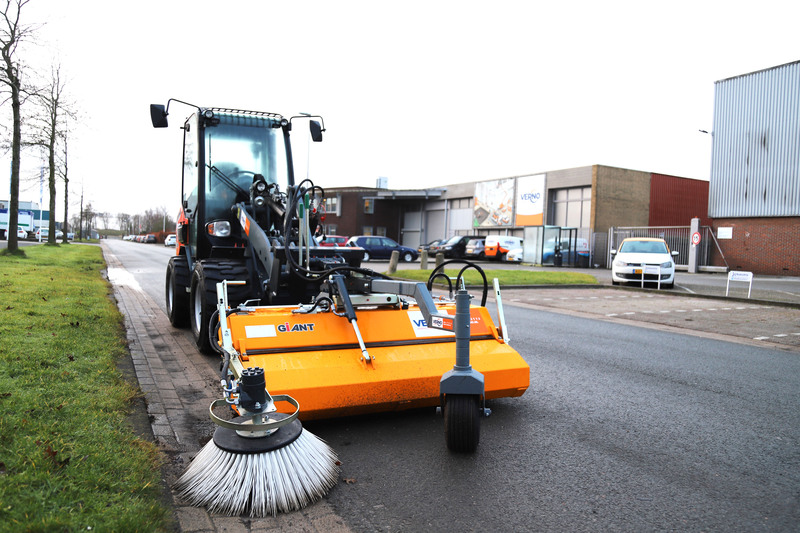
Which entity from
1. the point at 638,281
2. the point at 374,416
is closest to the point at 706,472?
the point at 374,416

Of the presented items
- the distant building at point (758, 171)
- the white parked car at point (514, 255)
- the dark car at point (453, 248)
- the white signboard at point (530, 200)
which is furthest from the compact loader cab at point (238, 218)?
the white signboard at point (530, 200)

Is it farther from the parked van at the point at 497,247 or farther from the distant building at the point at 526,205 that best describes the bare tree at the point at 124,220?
the parked van at the point at 497,247

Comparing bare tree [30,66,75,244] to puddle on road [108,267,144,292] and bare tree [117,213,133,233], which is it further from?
bare tree [117,213,133,233]

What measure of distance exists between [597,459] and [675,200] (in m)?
42.6

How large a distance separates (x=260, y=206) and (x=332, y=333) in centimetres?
320

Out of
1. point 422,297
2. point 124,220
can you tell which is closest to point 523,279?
point 422,297

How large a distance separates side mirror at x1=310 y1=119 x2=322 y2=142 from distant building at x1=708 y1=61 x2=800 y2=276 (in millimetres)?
27681

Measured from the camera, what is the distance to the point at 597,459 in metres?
3.75

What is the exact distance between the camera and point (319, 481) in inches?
121

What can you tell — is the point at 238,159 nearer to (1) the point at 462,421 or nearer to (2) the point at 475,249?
(1) the point at 462,421

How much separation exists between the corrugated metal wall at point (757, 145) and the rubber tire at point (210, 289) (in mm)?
29429

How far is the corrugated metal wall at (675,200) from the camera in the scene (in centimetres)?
4066

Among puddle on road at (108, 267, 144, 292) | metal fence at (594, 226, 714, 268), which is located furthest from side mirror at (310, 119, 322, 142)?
metal fence at (594, 226, 714, 268)

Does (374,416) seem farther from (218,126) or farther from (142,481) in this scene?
(218,126)
